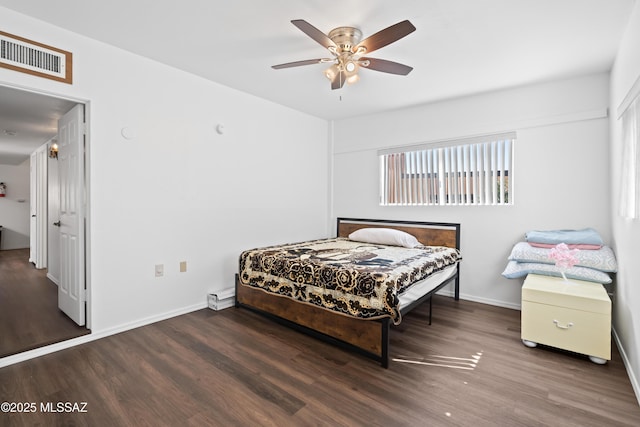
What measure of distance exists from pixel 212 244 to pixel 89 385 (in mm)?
1786

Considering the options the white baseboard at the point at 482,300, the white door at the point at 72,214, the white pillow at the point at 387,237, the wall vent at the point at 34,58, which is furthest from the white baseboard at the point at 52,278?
the white baseboard at the point at 482,300

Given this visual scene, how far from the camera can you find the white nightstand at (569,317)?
2.31 m

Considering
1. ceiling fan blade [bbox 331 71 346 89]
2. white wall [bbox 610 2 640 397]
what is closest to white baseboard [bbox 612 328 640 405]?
white wall [bbox 610 2 640 397]

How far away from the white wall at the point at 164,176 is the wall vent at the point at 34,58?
0.05m

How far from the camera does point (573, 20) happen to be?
90.4 inches

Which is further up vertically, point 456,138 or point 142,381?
point 456,138

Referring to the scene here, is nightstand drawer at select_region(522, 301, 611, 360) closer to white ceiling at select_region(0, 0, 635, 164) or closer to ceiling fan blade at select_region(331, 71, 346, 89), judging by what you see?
white ceiling at select_region(0, 0, 635, 164)

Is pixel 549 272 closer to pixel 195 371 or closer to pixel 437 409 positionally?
pixel 437 409

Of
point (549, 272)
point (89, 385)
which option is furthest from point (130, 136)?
point (549, 272)

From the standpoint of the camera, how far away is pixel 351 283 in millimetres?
2492

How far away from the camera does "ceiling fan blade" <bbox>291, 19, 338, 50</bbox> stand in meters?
1.98

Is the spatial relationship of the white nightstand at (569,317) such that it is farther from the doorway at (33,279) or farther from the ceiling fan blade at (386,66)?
the doorway at (33,279)

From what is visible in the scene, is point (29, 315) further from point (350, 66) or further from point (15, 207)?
point (15, 207)

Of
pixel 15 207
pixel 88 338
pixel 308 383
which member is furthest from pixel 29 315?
pixel 15 207
